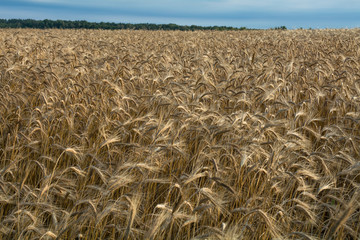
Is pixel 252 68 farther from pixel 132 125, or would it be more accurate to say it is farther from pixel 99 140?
pixel 99 140

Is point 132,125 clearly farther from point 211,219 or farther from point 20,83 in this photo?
point 20,83

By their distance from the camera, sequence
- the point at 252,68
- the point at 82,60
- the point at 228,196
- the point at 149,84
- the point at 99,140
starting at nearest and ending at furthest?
the point at 228,196
the point at 99,140
the point at 149,84
the point at 252,68
the point at 82,60

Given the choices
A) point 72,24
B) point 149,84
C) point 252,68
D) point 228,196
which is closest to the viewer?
point 228,196

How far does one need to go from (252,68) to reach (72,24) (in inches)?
1849

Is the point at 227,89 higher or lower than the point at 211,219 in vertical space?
higher

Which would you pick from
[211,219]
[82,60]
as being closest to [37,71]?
[82,60]

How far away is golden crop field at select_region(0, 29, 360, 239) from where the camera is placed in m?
2.30

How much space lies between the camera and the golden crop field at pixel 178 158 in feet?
7.54

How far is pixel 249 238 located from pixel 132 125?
2.04 metres

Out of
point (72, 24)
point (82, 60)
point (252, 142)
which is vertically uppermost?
point (72, 24)

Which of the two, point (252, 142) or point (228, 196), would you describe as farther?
point (252, 142)

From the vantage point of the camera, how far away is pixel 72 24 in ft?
161

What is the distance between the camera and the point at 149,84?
5.62 meters

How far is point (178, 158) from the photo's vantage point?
3148 mm
